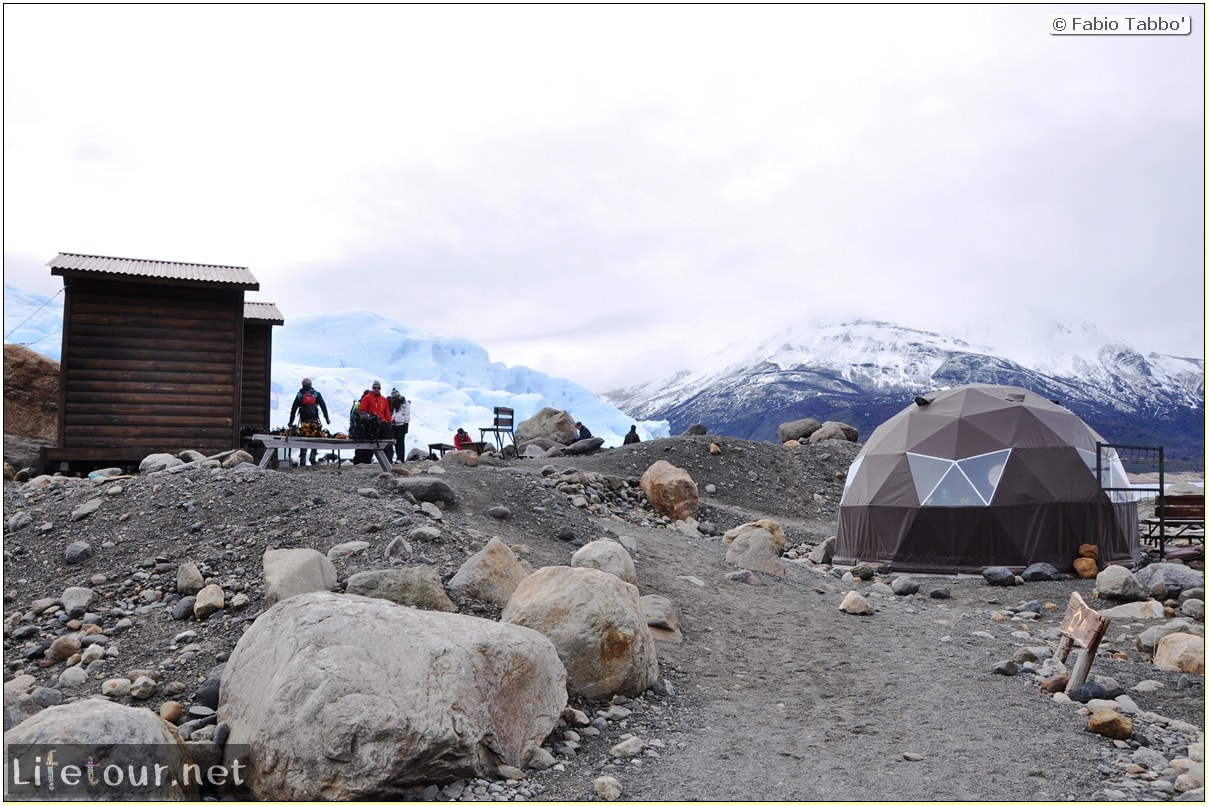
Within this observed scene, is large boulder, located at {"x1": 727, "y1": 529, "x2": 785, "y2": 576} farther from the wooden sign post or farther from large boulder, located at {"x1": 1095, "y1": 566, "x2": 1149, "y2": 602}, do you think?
the wooden sign post

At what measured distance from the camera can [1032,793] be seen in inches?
189

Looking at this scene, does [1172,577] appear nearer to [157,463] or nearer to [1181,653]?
[1181,653]

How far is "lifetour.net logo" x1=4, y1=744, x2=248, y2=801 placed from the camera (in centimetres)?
404

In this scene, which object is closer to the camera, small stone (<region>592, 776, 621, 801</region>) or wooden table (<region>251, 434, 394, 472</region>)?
small stone (<region>592, 776, 621, 801</region>)

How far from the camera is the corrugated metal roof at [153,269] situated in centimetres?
1678

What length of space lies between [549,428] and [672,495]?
41.0 ft

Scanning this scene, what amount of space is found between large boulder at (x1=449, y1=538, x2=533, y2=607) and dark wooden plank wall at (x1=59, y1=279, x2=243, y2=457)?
1190 cm

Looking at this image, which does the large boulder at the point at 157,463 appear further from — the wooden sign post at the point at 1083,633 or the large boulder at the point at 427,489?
the wooden sign post at the point at 1083,633

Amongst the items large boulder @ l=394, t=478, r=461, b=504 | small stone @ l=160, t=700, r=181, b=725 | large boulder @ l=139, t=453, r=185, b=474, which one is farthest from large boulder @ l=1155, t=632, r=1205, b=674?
large boulder @ l=139, t=453, r=185, b=474

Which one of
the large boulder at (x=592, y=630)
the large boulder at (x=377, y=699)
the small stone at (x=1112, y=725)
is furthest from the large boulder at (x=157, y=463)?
the small stone at (x=1112, y=725)

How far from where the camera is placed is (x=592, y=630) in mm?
6512

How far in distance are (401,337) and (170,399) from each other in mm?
29300

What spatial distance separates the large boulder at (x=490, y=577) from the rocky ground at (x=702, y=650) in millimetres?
179

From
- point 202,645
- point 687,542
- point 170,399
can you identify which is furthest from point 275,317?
point 202,645
